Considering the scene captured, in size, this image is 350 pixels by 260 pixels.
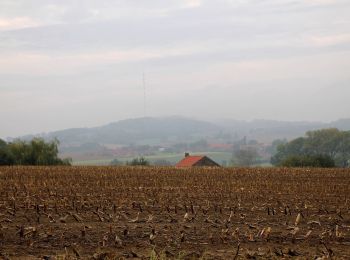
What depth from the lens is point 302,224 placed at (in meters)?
18.8

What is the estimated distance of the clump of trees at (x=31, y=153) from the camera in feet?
235

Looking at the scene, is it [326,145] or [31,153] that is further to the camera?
[326,145]

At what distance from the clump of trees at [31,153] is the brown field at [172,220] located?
39.2 meters

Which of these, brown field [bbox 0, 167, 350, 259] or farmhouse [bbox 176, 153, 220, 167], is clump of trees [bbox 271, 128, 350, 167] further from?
brown field [bbox 0, 167, 350, 259]

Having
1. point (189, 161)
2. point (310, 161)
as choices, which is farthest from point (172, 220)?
point (310, 161)

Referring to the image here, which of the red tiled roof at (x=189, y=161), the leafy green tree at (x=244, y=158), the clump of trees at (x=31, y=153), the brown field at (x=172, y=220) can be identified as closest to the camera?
the brown field at (x=172, y=220)

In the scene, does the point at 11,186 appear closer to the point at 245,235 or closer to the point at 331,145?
the point at 245,235

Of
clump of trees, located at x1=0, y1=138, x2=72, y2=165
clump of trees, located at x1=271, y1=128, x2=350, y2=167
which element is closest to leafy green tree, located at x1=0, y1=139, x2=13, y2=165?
clump of trees, located at x1=0, y1=138, x2=72, y2=165

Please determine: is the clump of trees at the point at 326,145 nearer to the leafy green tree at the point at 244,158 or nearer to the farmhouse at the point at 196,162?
the leafy green tree at the point at 244,158

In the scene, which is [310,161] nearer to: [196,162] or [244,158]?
[196,162]

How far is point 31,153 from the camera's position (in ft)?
243

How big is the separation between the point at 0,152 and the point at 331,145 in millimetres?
83771

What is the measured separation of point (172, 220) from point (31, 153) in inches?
2295

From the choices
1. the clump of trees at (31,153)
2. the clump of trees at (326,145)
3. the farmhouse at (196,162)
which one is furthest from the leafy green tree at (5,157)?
the clump of trees at (326,145)
